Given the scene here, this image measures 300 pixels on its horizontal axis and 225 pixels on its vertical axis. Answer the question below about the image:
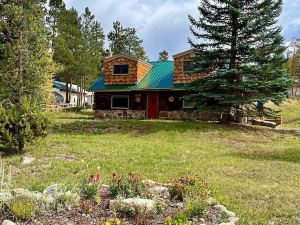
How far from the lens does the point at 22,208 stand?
5.71 metres

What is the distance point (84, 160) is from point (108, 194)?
5.01 metres

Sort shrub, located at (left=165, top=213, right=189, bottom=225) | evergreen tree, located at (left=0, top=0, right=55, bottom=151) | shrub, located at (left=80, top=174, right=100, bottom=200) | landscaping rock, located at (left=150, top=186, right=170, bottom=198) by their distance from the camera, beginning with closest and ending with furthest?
shrub, located at (left=165, top=213, right=189, bottom=225) < shrub, located at (left=80, top=174, right=100, bottom=200) < landscaping rock, located at (left=150, top=186, right=170, bottom=198) < evergreen tree, located at (left=0, top=0, right=55, bottom=151)

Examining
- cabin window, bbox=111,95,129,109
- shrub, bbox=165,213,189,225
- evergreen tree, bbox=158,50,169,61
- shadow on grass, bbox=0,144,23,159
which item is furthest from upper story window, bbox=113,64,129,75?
evergreen tree, bbox=158,50,169,61

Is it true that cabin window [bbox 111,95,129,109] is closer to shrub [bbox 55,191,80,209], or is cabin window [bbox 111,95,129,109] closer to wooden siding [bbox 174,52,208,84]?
wooden siding [bbox 174,52,208,84]

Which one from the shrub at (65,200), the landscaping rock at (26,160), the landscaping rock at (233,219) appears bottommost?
the landscaping rock at (233,219)

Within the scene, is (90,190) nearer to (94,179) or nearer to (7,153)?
(94,179)

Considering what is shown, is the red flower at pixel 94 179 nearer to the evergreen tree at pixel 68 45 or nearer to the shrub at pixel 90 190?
the shrub at pixel 90 190

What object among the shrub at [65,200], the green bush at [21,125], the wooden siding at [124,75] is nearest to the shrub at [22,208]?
the shrub at [65,200]

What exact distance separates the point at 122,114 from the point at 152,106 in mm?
2527

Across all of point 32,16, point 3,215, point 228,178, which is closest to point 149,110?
point 32,16

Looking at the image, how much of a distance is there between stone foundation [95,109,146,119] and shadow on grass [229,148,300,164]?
14.1 meters

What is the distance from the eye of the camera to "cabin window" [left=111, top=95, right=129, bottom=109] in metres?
28.3

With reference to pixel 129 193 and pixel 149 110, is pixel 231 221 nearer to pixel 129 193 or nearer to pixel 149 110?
pixel 129 193

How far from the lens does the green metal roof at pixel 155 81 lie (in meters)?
26.8
